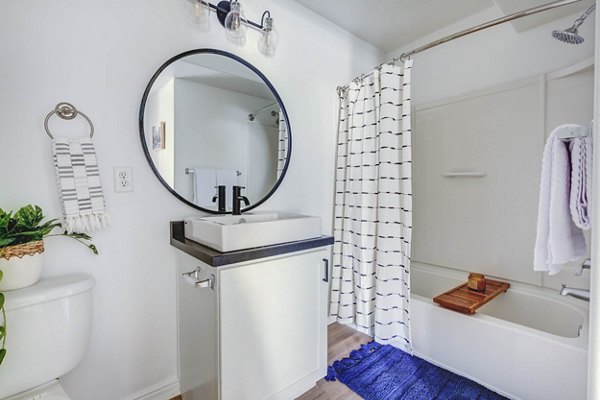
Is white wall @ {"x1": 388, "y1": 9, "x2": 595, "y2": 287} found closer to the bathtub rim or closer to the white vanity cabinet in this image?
the bathtub rim

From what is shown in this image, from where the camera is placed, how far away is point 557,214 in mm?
966

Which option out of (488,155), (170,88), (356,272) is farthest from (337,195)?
(170,88)

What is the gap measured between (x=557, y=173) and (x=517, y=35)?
5.48 ft

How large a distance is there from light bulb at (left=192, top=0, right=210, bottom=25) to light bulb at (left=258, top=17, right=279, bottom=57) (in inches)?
12.9

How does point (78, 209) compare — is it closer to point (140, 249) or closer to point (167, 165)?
point (140, 249)

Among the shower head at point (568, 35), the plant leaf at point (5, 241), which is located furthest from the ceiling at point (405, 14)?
the plant leaf at point (5, 241)

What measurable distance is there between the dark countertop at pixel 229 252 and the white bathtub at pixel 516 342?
945 mm

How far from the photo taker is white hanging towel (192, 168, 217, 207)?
156 centimetres

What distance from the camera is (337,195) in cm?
222

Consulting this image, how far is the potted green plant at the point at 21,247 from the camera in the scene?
0.95m

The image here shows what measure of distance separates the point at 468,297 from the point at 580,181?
1124 millimetres

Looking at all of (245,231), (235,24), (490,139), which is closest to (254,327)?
(245,231)

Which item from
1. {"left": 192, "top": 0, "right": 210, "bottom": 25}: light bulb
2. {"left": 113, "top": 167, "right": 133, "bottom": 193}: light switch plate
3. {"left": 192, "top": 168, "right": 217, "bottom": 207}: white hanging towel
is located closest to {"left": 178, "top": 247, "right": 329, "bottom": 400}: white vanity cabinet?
{"left": 192, "top": 168, "right": 217, "bottom": 207}: white hanging towel

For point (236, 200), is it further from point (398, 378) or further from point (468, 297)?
point (468, 297)
